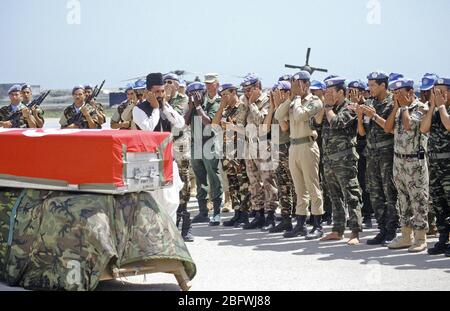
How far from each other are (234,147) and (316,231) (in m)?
2.75

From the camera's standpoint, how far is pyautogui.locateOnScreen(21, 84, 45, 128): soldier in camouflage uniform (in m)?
15.0

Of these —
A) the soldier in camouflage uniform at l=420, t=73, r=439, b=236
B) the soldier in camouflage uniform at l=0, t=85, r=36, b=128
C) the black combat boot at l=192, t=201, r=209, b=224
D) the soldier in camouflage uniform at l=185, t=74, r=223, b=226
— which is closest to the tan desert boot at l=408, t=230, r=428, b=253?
the soldier in camouflage uniform at l=420, t=73, r=439, b=236

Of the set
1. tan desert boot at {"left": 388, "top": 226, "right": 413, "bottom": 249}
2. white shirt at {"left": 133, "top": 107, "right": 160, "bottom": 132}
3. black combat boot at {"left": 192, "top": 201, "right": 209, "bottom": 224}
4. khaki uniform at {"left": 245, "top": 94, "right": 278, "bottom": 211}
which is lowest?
black combat boot at {"left": 192, "top": 201, "right": 209, "bottom": 224}

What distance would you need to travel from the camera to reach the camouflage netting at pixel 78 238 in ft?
24.6

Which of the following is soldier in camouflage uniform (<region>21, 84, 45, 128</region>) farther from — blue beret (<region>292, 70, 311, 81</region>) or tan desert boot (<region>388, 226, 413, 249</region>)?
tan desert boot (<region>388, 226, 413, 249</region>)

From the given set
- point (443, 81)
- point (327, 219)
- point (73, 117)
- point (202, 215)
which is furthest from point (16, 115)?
point (443, 81)

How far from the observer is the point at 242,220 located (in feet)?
43.4

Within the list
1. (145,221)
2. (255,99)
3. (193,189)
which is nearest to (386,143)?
(255,99)

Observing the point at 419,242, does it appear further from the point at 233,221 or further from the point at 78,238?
the point at 78,238

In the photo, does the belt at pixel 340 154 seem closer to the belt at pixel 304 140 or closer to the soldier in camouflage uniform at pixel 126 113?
the belt at pixel 304 140

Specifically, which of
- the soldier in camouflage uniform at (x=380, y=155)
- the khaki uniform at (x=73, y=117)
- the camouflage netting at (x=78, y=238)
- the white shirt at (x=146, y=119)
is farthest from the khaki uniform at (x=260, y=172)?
the camouflage netting at (x=78, y=238)

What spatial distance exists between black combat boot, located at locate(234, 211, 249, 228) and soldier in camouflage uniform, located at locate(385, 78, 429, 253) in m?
3.29

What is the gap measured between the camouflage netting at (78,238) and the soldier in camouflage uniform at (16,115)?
679 centimetres

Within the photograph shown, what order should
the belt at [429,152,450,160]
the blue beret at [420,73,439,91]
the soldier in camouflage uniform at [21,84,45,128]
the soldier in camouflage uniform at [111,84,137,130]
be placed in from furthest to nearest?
the soldier in camouflage uniform at [21,84,45,128]
the soldier in camouflage uniform at [111,84,137,130]
the blue beret at [420,73,439,91]
the belt at [429,152,450,160]
